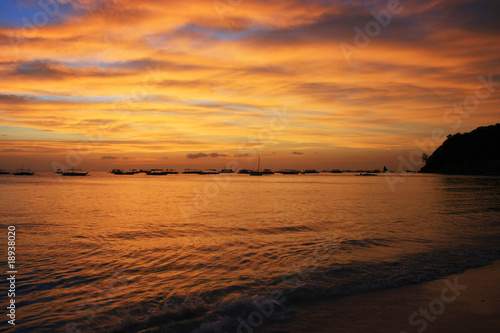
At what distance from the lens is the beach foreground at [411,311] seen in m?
5.89

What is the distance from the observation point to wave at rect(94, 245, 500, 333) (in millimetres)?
6289

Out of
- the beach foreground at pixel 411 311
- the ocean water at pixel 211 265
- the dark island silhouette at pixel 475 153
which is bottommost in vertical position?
the ocean water at pixel 211 265

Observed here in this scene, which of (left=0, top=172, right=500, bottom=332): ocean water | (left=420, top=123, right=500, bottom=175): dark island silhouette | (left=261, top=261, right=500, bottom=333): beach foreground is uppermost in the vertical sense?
(left=420, top=123, right=500, bottom=175): dark island silhouette

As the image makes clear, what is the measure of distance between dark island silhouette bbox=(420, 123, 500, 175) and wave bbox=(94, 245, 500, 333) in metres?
174

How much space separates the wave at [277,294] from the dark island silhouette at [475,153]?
571 feet

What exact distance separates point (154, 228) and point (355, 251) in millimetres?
11612

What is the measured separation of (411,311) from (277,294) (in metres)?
3.04

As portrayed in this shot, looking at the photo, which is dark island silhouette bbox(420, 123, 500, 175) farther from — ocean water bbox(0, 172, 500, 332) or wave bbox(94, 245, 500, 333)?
wave bbox(94, 245, 500, 333)

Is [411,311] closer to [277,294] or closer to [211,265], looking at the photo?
[277,294]

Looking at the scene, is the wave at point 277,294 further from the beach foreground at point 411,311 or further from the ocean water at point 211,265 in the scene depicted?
the beach foreground at point 411,311

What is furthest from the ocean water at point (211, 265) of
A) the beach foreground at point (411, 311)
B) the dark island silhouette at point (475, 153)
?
the dark island silhouette at point (475, 153)

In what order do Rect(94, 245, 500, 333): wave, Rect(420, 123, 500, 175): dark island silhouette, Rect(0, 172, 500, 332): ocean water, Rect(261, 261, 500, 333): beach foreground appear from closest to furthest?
Rect(261, 261, 500, 333): beach foreground → Rect(94, 245, 500, 333): wave → Rect(0, 172, 500, 332): ocean water → Rect(420, 123, 500, 175): dark island silhouette

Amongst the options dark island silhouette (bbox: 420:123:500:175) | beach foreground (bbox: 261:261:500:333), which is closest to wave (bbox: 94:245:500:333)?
beach foreground (bbox: 261:261:500:333)

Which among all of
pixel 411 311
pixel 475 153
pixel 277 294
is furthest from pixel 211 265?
pixel 475 153
